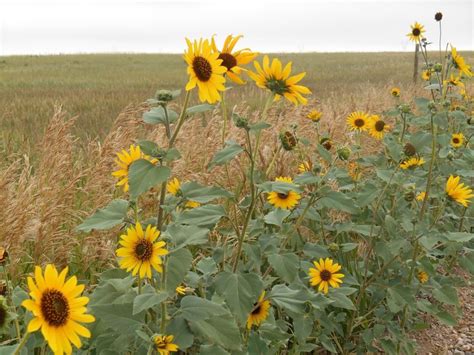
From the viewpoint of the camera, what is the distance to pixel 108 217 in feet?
4.94

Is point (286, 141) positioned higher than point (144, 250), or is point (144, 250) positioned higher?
point (286, 141)

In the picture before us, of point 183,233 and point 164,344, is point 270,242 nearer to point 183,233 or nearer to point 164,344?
point 183,233

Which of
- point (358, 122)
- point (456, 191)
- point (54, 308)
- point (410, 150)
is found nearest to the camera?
point (54, 308)

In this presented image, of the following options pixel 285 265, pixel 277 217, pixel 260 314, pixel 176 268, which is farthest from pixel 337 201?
pixel 176 268

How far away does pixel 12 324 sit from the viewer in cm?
197

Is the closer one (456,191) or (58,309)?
(58,309)

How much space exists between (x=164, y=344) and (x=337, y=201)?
88 cm

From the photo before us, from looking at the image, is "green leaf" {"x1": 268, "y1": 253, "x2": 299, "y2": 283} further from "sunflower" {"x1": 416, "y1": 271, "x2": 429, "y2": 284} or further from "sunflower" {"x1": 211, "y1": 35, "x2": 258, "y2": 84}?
"sunflower" {"x1": 416, "y1": 271, "x2": 429, "y2": 284}

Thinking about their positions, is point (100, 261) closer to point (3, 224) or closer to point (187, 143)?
point (3, 224)

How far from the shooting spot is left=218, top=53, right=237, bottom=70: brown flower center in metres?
1.58

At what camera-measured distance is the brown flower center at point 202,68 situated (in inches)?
55.7

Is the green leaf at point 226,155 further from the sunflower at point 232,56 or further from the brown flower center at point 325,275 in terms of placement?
the brown flower center at point 325,275

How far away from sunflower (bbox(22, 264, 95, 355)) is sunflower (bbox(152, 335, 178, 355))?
0.85 ft

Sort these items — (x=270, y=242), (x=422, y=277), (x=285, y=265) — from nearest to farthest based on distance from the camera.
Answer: (x=285, y=265), (x=270, y=242), (x=422, y=277)
